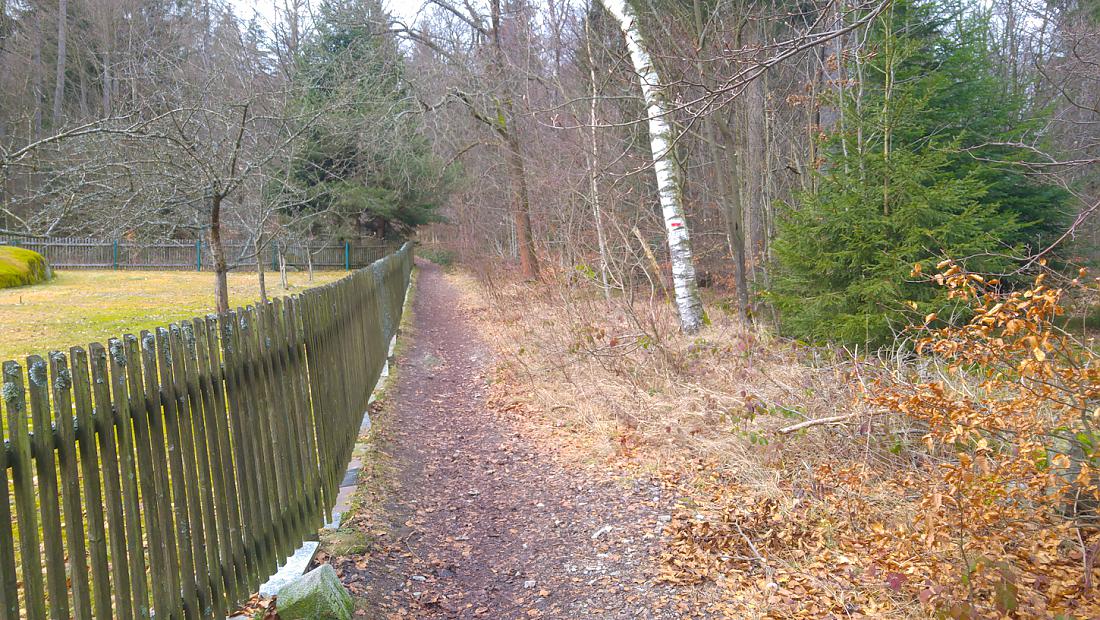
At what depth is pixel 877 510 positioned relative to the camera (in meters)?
4.41

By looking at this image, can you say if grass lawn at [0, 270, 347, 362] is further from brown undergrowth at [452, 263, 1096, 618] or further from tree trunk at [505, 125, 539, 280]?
tree trunk at [505, 125, 539, 280]

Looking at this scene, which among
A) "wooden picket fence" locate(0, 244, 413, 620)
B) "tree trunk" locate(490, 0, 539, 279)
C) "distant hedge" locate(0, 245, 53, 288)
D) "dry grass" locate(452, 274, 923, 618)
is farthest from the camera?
"tree trunk" locate(490, 0, 539, 279)

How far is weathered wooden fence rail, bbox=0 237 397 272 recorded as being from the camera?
32.2 meters

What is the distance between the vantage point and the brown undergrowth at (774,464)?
3.63 meters

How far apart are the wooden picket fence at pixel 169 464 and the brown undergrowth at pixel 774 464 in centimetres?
223

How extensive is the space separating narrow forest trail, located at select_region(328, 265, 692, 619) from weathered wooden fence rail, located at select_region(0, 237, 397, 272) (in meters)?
25.6

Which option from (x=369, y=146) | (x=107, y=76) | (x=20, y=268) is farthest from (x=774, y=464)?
(x=20, y=268)

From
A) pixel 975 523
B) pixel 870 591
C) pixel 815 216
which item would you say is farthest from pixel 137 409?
pixel 815 216

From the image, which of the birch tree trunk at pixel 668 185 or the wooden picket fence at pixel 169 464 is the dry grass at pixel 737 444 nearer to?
the birch tree trunk at pixel 668 185

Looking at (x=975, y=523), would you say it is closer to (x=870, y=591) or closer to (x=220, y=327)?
(x=870, y=591)

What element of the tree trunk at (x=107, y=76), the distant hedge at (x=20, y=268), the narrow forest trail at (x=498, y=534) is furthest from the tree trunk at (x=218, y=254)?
the distant hedge at (x=20, y=268)

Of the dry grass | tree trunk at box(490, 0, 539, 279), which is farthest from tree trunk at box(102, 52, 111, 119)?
tree trunk at box(490, 0, 539, 279)

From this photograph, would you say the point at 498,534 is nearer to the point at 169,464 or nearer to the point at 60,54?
the point at 169,464

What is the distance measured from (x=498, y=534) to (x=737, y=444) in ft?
6.38
